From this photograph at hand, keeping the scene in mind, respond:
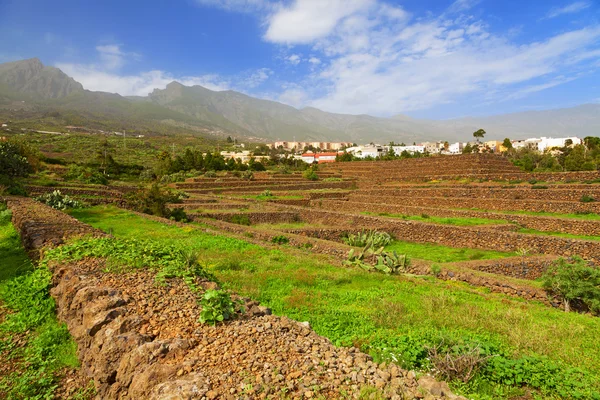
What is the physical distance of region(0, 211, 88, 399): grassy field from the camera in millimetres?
4039

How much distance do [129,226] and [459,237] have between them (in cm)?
1410

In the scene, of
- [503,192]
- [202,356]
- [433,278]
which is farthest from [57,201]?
[503,192]

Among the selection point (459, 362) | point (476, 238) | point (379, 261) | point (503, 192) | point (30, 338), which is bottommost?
point (476, 238)

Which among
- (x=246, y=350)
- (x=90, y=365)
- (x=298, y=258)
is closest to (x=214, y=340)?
(x=246, y=350)

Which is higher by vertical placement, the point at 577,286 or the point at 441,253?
the point at 577,286

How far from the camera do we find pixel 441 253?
46.8 feet

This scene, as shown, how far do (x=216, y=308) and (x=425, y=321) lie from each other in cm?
329

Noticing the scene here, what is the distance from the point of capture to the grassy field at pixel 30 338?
4.04 m

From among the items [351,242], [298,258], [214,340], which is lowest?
[351,242]

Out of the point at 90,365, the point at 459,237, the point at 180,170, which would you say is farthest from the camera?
the point at 180,170

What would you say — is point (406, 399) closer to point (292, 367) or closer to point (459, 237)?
point (292, 367)

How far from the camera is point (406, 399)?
9.42 ft

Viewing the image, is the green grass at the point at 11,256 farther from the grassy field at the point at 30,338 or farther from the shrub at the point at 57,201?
the shrub at the point at 57,201

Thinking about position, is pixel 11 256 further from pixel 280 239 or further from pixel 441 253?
pixel 441 253
